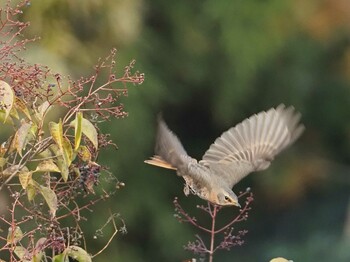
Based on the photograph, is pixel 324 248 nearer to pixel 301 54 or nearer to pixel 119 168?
pixel 119 168

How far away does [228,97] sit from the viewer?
11.4 m

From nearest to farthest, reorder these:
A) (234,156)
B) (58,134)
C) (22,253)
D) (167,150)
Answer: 1. (58,134)
2. (22,253)
3. (167,150)
4. (234,156)

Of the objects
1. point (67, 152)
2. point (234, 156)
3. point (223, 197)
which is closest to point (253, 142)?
point (234, 156)

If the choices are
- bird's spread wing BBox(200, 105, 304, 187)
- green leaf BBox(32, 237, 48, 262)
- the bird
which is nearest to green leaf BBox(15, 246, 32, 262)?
green leaf BBox(32, 237, 48, 262)

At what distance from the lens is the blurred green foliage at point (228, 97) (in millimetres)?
10022

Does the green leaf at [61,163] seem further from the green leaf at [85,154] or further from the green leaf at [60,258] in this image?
the green leaf at [60,258]

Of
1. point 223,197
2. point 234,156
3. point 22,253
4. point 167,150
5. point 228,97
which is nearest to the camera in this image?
point 22,253

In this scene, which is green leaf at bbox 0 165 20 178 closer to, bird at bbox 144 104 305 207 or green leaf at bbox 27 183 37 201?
green leaf at bbox 27 183 37 201

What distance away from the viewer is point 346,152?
1223cm

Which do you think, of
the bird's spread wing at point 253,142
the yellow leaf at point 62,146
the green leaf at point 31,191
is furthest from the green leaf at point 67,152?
the bird's spread wing at point 253,142

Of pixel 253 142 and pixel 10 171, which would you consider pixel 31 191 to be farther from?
pixel 253 142

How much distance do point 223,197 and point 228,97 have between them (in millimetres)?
7813

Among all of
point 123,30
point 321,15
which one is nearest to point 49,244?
point 123,30

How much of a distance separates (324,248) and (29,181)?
7.55 meters
